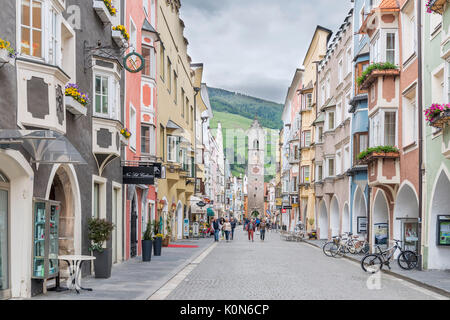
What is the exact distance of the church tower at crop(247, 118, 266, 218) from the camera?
480ft

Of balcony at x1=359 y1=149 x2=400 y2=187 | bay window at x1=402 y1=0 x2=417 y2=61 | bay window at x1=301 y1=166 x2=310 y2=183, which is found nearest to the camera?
bay window at x1=402 y1=0 x2=417 y2=61

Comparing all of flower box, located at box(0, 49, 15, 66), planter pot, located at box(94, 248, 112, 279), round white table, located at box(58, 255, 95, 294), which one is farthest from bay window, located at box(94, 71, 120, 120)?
flower box, located at box(0, 49, 15, 66)

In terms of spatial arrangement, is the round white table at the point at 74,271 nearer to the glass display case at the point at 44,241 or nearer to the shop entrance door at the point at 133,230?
the glass display case at the point at 44,241

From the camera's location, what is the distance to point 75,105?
14.4m

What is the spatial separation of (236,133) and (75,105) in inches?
3483

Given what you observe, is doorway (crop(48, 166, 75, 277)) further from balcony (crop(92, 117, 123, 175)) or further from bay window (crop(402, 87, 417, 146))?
bay window (crop(402, 87, 417, 146))

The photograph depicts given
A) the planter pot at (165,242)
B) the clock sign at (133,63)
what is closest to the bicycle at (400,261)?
the clock sign at (133,63)

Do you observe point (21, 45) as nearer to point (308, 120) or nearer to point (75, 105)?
point (75, 105)

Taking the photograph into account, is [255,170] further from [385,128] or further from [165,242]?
[385,128]

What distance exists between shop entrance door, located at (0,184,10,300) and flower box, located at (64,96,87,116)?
2.99m

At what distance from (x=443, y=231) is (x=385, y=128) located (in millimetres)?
6004

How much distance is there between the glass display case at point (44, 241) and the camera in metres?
12.8

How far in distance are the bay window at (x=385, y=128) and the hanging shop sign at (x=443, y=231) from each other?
17.6 ft

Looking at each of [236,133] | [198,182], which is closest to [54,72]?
[198,182]
